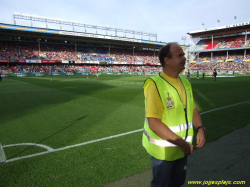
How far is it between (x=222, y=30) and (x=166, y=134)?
78.8 metres

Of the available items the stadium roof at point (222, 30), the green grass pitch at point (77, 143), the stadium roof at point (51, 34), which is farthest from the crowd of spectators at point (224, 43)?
the green grass pitch at point (77, 143)

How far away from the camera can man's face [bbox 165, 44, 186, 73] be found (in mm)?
1964

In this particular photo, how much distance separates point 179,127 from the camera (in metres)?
1.96

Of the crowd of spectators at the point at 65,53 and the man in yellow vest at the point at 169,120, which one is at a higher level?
the crowd of spectators at the point at 65,53

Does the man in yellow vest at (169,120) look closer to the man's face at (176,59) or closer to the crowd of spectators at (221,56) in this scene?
the man's face at (176,59)

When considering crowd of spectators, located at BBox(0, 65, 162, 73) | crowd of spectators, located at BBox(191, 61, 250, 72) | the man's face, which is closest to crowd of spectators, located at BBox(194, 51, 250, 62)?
crowd of spectators, located at BBox(191, 61, 250, 72)

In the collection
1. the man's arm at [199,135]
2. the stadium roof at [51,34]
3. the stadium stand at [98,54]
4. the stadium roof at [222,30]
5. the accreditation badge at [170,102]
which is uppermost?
the stadium roof at [222,30]

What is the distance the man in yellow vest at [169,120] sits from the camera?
1808mm

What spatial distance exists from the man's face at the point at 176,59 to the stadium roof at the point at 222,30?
238 feet

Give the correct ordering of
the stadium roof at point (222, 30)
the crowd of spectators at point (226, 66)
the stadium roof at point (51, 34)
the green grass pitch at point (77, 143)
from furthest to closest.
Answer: the stadium roof at point (222, 30) < the crowd of spectators at point (226, 66) < the stadium roof at point (51, 34) < the green grass pitch at point (77, 143)

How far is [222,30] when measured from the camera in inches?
2623

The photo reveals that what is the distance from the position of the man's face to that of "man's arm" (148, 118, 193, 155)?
2.15 ft

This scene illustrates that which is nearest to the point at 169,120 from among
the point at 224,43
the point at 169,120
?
the point at 169,120

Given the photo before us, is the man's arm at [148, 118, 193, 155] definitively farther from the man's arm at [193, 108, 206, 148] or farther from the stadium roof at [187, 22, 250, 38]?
the stadium roof at [187, 22, 250, 38]
